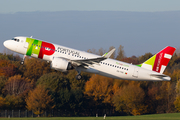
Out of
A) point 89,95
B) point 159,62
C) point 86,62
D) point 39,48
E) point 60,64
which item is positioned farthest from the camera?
point 89,95

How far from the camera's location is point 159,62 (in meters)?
48.7

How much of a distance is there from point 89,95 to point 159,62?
51250 millimetres

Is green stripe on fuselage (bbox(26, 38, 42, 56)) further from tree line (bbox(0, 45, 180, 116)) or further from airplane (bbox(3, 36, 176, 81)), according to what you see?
tree line (bbox(0, 45, 180, 116))

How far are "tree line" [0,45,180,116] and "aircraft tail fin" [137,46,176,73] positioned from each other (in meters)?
38.3

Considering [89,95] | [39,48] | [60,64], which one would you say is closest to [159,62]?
[60,64]

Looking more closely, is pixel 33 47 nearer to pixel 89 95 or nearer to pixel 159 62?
pixel 159 62

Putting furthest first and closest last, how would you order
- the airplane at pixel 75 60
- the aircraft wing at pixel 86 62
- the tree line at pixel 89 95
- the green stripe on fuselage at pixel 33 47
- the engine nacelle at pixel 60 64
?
the tree line at pixel 89 95, the green stripe on fuselage at pixel 33 47, the airplane at pixel 75 60, the aircraft wing at pixel 86 62, the engine nacelle at pixel 60 64

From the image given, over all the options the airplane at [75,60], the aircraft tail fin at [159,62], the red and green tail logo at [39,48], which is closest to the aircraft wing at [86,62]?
the airplane at [75,60]

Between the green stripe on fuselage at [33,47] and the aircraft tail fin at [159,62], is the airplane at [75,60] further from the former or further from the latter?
the aircraft tail fin at [159,62]

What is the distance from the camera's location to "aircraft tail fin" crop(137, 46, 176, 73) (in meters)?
48.5

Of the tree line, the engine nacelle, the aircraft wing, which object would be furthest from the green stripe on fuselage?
the tree line

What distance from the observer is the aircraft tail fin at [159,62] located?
48.5 m

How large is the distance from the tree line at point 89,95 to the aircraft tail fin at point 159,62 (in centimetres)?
3830

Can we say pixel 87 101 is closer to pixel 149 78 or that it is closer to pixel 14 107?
pixel 14 107
